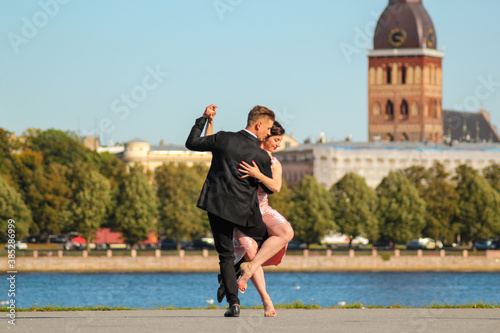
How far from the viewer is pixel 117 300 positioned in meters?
55.0

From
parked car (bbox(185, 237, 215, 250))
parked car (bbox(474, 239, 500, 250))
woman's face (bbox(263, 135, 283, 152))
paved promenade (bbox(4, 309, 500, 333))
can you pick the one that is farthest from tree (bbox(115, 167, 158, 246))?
woman's face (bbox(263, 135, 283, 152))

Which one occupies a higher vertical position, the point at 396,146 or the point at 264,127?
the point at 396,146

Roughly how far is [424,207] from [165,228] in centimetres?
1903

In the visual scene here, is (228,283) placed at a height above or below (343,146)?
below

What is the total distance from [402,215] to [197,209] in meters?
14.8

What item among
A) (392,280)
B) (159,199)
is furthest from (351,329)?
(159,199)

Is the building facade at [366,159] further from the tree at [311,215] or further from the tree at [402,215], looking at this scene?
the tree at [311,215]

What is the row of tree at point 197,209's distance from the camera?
8575 centimetres

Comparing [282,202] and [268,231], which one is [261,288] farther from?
[282,202]

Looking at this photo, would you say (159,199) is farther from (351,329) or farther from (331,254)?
(351,329)

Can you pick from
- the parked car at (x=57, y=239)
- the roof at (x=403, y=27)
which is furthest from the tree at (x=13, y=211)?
the roof at (x=403, y=27)

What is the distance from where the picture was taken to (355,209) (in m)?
89.2

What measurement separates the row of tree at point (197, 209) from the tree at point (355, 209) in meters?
0.07

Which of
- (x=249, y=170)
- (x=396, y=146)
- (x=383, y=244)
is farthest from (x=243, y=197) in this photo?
(x=396, y=146)
